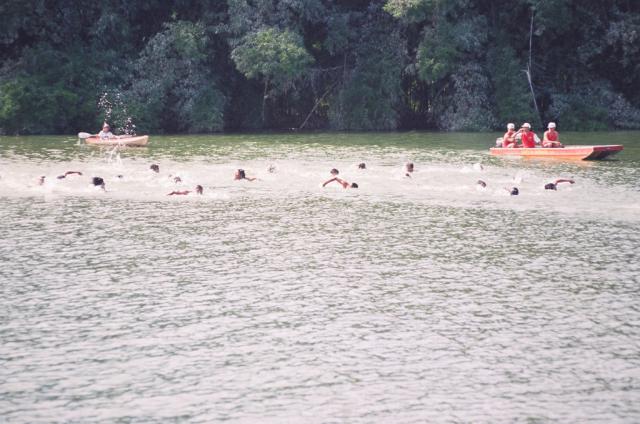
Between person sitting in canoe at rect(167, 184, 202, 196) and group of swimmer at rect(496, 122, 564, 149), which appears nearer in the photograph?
person sitting in canoe at rect(167, 184, 202, 196)

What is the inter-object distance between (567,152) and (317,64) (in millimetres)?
20835

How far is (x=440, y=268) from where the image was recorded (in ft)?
44.2

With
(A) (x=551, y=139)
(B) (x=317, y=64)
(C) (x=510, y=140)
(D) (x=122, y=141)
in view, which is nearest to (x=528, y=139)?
(C) (x=510, y=140)

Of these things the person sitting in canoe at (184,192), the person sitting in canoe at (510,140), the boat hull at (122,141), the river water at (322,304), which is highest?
the person sitting in canoe at (510,140)

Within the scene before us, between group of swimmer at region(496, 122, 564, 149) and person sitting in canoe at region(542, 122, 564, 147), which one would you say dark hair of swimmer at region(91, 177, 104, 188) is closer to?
group of swimmer at region(496, 122, 564, 149)

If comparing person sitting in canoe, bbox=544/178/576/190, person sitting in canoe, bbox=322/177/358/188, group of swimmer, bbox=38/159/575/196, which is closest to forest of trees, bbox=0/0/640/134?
group of swimmer, bbox=38/159/575/196

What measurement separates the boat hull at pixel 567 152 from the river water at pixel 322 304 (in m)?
5.71

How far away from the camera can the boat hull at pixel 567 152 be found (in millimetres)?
28750

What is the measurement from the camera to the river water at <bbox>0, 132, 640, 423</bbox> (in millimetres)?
8320

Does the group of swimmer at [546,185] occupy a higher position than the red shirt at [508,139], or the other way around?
the red shirt at [508,139]

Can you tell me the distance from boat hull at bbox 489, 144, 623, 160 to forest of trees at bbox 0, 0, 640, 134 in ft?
44.0

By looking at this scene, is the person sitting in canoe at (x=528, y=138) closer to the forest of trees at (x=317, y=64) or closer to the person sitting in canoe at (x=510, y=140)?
the person sitting in canoe at (x=510, y=140)

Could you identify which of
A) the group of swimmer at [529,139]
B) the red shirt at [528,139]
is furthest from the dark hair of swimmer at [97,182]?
the red shirt at [528,139]

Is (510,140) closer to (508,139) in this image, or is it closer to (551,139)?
(508,139)
